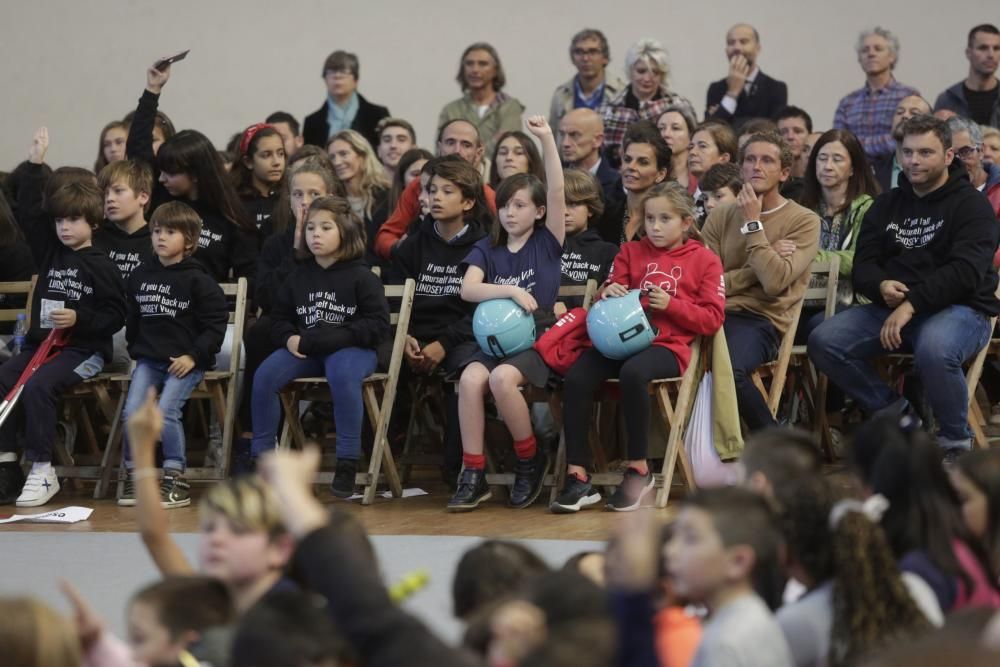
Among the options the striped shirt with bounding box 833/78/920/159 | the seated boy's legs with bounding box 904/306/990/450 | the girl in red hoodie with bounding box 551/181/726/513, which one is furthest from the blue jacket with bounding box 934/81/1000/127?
the girl in red hoodie with bounding box 551/181/726/513

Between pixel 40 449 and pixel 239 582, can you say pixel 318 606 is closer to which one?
pixel 239 582

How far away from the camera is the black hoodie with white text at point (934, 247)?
520 centimetres

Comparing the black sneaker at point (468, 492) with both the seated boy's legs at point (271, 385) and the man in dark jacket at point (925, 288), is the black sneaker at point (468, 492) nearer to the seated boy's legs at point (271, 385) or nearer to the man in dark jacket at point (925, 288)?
the seated boy's legs at point (271, 385)

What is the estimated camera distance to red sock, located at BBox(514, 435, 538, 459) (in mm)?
5375

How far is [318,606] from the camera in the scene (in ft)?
6.95

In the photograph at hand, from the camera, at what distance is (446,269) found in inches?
231

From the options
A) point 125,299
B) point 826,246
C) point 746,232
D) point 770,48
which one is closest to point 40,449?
point 125,299

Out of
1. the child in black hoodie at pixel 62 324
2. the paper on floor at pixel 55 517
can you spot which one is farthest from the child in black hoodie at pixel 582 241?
the paper on floor at pixel 55 517

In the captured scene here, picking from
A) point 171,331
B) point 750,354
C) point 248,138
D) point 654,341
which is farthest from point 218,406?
point 750,354

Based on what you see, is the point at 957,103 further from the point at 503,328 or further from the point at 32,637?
the point at 32,637

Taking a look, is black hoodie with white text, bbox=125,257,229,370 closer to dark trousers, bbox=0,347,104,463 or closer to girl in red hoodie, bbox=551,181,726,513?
dark trousers, bbox=0,347,104,463

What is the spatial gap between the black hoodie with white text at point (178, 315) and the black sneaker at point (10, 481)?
67cm

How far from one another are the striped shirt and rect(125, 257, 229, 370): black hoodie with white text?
3.21 m

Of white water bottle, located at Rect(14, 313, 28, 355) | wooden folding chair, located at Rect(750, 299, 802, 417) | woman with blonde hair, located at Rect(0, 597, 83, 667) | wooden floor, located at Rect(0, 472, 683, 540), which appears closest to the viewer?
woman with blonde hair, located at Rect(0, 597, 83, 667)
